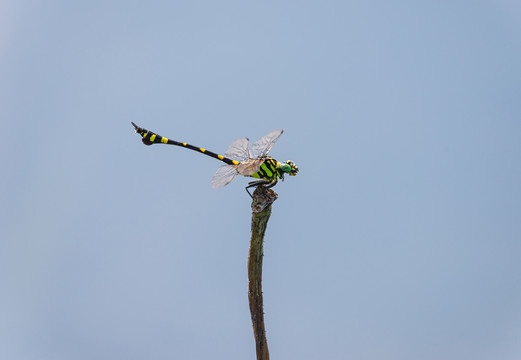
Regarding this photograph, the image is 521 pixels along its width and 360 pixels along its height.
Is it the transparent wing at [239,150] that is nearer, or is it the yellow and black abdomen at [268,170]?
the yellow and black abdomen at [268,170]

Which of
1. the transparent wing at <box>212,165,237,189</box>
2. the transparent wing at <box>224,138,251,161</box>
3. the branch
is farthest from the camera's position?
the transparent wing at <box>224,138,251,161</box>

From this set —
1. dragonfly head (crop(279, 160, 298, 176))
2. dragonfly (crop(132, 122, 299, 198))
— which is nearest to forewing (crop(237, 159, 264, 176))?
dragonfly (crop(132, 122, 299, 198))

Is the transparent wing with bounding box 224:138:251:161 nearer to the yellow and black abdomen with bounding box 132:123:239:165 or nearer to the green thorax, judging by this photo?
the yellow and black abdomen with bounding box 132:123:239:165

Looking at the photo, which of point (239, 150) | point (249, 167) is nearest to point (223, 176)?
point (249, 167)

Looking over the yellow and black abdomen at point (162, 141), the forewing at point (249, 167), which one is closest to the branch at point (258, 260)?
the forewing at point (249, 167)

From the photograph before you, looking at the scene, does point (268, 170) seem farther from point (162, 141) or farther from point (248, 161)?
point (162, 141)

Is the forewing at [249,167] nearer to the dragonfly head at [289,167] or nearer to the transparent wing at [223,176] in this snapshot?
the transparent wing at [223,176]
